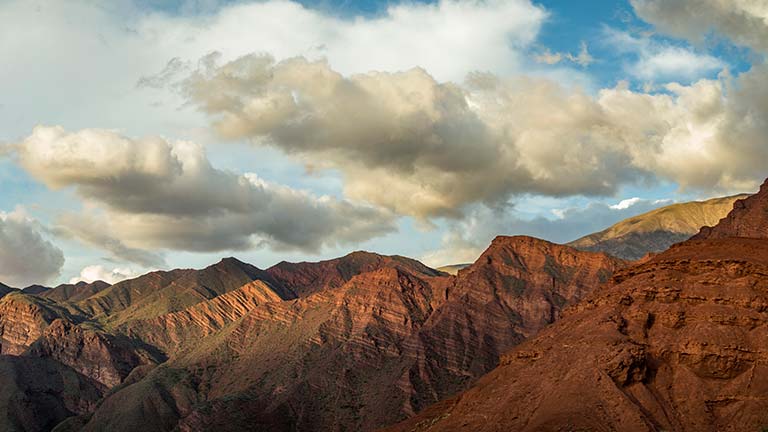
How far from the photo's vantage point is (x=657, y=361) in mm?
112125

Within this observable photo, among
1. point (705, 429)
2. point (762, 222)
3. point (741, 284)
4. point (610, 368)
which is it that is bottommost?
point (705, 429)

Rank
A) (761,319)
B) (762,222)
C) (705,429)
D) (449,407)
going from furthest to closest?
(762,222) → (449,407) → (761,319) → (705,429)

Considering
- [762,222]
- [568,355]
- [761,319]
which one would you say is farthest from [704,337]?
[762,222]

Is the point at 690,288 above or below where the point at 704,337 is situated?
above

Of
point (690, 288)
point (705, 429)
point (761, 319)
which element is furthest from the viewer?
point (690, 288)

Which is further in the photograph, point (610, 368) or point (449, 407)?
point (449, 407)

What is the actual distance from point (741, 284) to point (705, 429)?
73.5 ft

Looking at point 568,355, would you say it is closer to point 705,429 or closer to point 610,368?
point 610,368

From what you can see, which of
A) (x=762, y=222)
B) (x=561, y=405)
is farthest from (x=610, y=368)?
(x=762, y=222)

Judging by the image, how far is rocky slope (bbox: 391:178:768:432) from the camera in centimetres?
10375

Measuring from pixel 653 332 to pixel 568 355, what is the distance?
472 inches

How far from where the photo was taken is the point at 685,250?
428ft

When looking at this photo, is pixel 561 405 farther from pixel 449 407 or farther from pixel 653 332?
pixel 449 407

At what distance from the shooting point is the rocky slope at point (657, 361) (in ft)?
340
